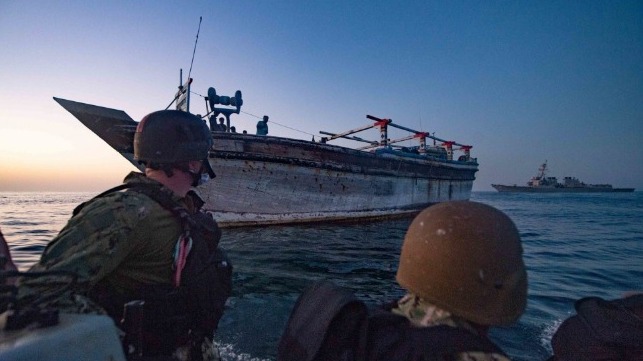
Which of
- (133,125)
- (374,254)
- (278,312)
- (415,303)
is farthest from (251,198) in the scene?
(415,303)

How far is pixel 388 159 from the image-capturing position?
1418 centimetres

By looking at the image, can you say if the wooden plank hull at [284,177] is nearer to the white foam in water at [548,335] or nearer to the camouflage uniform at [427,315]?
the white foam in water at [548,335]

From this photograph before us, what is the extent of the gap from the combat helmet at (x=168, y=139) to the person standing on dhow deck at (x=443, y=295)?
55.4 inches

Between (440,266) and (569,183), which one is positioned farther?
(569,183)

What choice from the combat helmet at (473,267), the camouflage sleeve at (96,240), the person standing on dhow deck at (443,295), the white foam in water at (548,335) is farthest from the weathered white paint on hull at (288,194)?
the combat helmet at (473,267)

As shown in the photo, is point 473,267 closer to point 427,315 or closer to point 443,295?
point 443,295

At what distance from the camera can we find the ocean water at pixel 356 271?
391cm

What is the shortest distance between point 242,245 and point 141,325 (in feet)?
22.8

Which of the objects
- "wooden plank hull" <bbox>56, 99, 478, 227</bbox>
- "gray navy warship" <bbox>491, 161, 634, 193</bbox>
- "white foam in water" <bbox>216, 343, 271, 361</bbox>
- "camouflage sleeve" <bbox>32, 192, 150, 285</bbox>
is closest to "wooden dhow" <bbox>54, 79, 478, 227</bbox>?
"wooden plank hull" <bbox>56, 99, 478, 227</bbox>

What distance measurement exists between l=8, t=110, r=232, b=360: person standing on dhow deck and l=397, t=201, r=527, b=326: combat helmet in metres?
1.28

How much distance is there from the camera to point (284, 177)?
10.9 metres

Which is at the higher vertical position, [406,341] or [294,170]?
[294,170]

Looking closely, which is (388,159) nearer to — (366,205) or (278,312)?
(366,205)

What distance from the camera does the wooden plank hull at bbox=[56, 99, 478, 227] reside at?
9.54 meters
